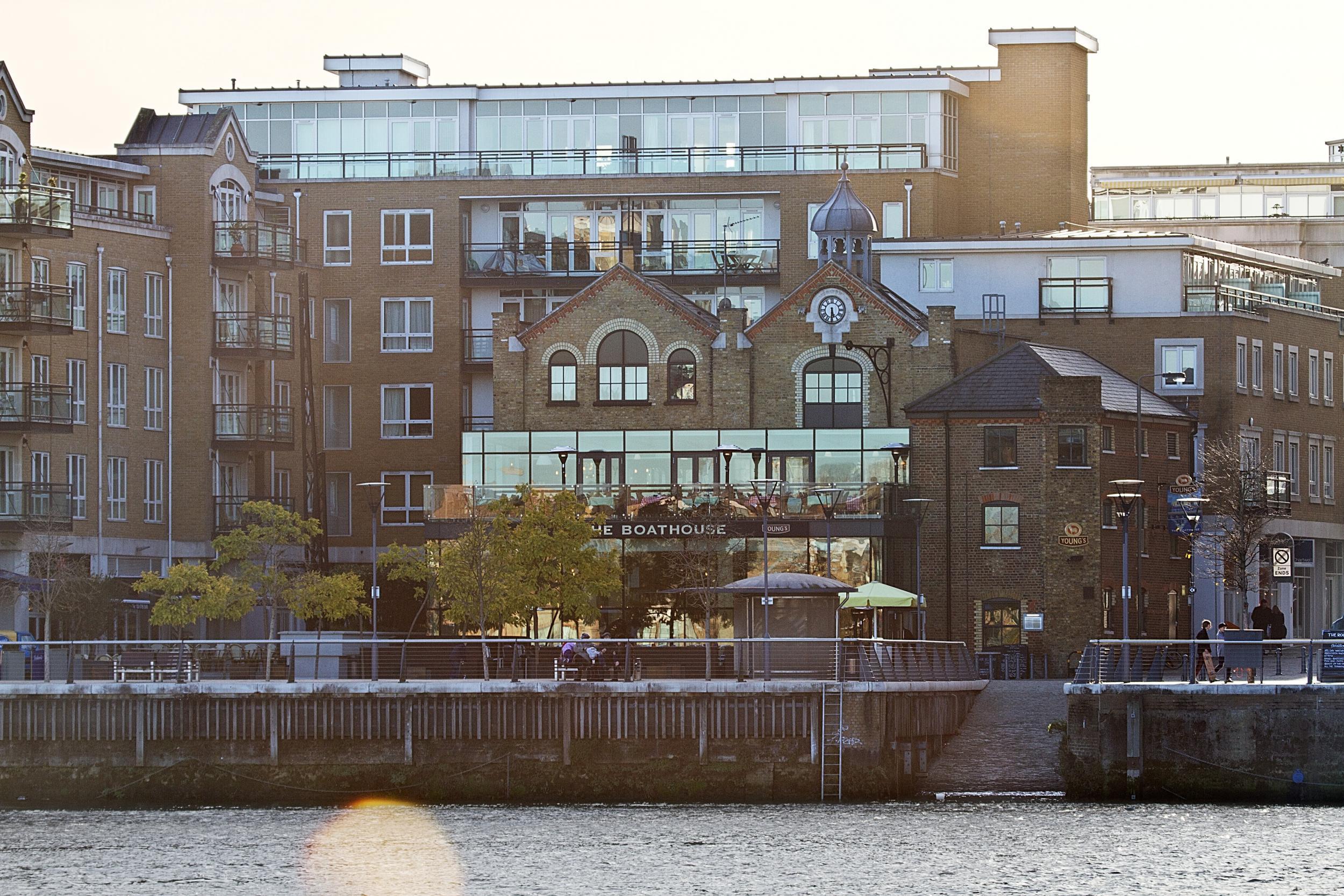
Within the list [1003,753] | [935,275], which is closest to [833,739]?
[1003,753]

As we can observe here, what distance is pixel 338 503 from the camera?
110875 millimetres

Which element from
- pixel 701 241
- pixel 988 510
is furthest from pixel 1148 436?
pixel 701 241

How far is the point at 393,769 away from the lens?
6550cm

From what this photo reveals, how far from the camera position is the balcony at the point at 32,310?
89.4 meters

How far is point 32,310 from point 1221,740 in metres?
41.5

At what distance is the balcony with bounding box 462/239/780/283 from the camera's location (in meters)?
111

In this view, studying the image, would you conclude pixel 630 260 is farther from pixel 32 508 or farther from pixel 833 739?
pixel 833 739

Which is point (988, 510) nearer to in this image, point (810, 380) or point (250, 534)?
point (810, 380)

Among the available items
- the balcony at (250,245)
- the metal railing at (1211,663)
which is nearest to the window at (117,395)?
the balcony at (250,245)

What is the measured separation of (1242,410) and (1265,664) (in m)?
40.9

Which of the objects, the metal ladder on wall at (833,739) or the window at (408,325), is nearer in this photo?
the metal ladder on wall at (833,739)

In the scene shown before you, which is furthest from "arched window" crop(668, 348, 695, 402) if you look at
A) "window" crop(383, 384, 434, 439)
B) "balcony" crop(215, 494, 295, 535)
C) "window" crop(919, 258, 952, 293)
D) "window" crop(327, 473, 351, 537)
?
"window" crop(327, 473, 351, 537)

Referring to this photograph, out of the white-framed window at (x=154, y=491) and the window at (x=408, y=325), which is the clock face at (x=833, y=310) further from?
the white-framed window at (x=154, y=491)

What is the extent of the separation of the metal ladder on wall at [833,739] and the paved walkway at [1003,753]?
140 inches
